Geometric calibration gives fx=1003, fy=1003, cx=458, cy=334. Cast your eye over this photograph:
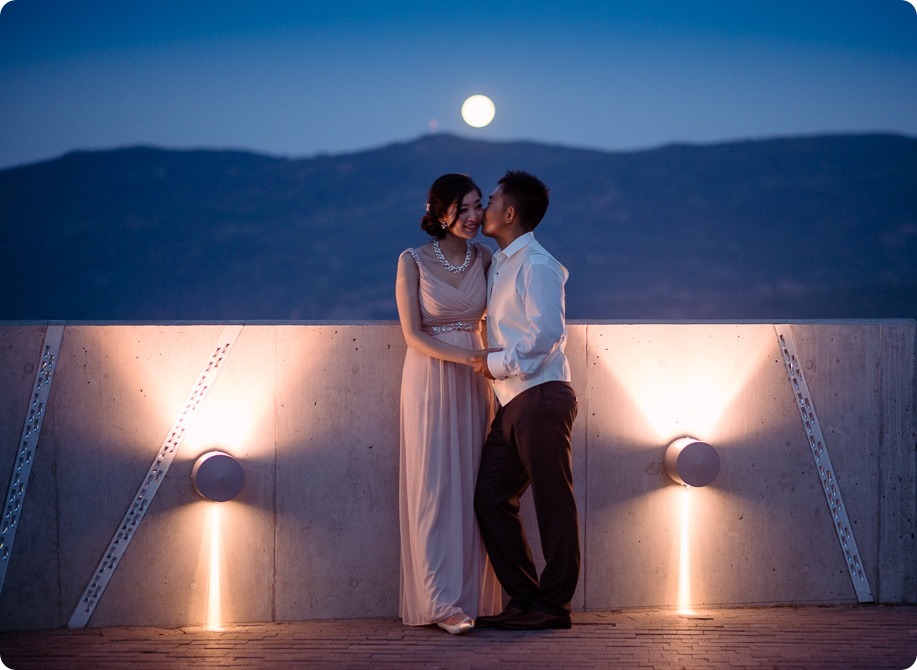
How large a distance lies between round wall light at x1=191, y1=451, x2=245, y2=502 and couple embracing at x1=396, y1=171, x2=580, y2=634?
61 cm

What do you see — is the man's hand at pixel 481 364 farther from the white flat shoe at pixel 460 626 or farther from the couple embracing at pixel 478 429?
the white flat shoe at pixel 460 626

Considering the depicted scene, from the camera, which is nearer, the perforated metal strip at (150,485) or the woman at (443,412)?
the woman at (443,412)

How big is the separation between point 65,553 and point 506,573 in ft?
5.35

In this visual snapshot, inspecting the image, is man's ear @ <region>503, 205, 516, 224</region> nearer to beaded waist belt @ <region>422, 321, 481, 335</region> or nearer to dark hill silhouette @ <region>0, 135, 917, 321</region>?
beaded waist belt @ <region>422, 321, 481, 335</region>

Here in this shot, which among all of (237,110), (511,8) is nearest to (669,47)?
(511,8)

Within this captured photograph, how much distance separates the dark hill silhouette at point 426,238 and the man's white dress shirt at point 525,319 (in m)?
12.7

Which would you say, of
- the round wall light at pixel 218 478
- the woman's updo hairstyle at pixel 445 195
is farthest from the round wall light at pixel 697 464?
the round wall light at pixel 218 478

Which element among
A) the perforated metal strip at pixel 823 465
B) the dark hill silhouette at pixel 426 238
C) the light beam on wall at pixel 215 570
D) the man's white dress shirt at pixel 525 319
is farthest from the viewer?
the dark hill silhouette at pixel 426 238

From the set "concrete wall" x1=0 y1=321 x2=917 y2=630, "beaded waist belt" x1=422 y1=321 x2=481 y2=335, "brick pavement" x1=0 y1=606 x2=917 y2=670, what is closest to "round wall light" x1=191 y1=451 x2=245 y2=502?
"concrete wall" x1=0 y1=321 x2=917 y2=630

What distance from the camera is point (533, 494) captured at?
3588 mm

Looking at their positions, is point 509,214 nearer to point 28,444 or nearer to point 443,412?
point 443,412

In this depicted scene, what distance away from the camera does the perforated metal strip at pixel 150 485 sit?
3719mm

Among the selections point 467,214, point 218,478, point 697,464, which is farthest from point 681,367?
point 218,478

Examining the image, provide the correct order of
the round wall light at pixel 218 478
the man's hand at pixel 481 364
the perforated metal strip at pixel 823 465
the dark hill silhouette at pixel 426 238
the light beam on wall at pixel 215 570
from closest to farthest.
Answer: the man's hand at pixel 481 364 → the round wall light at pixel 218 478 → the light beam on wall at pixel 215 570 → the perforated metal strip at pixel 823 465 → the dark hill silhouette at pixel 426 238
